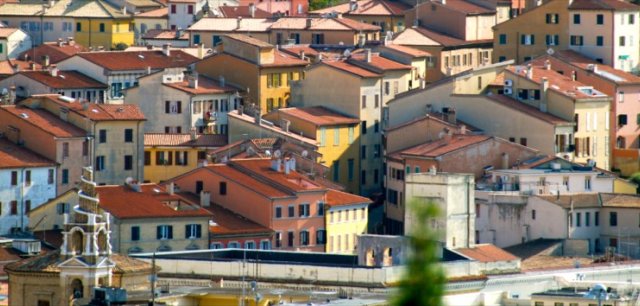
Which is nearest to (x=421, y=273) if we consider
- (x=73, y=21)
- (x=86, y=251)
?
(x=86, y=251)

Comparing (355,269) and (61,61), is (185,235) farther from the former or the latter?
(61,61)

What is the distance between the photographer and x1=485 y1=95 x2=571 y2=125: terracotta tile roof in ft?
310

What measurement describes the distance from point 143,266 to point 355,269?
613 centimetres

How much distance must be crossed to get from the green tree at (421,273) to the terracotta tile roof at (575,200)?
56.6 m

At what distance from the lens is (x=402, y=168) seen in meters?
91.5

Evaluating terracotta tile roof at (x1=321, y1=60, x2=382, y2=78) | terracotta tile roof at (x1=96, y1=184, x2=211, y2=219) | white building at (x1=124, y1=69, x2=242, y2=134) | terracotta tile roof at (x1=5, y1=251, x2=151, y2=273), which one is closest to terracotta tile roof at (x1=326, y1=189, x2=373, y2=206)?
terracotta tile roof at (x1=96, y1=184, x2=211, y2=219)

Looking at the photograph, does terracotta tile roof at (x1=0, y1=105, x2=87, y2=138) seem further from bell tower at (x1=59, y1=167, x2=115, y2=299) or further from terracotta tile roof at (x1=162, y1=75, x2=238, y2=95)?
bell tower at (x1=59, y1=167, x2=115, y2=299)

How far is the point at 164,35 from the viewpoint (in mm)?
124938

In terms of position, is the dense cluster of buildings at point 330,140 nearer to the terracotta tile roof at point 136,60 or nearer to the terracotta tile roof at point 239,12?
the terracotta tile roof at point 136,60

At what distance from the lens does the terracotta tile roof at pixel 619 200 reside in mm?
86000

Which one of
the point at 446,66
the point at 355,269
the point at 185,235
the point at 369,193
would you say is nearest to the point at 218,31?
the point at 446,66

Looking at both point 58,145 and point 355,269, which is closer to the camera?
point 355,269

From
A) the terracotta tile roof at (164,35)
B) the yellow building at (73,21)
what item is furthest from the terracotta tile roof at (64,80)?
the yellow building at (73,21)

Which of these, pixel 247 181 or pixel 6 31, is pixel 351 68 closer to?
pixel 247 181
